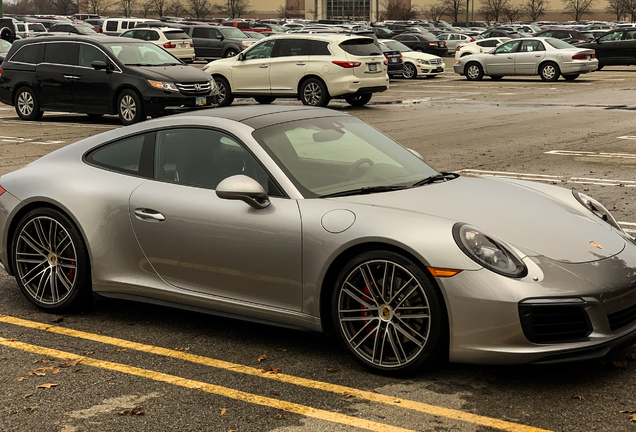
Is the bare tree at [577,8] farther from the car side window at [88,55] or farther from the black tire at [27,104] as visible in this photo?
the car side window at [88,55]

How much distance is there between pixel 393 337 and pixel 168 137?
6.59ft

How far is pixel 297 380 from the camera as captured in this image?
4.79 meters

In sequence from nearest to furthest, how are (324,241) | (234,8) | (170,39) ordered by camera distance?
(324,241) → (170,39) → (234,8)

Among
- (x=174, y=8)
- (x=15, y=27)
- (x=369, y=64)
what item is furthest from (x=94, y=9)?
(x=369, y=64)

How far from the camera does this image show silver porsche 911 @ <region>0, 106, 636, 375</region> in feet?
14.9

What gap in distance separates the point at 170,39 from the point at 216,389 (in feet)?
121

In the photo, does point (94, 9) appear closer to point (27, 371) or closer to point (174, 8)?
point (174, 8)

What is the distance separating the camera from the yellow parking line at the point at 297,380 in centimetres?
421

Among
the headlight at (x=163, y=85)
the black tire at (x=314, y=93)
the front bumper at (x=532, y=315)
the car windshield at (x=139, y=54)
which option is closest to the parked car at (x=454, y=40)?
the black tire at (x=314, y=93)

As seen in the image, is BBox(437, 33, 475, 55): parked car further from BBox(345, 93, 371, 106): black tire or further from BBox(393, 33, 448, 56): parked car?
BBox(345, 93, 371, 106): black tire

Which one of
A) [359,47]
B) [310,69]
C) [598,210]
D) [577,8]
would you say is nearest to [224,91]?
[310,69]

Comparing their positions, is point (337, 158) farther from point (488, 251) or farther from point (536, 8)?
point (536, 8)

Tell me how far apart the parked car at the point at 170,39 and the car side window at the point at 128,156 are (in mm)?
34078

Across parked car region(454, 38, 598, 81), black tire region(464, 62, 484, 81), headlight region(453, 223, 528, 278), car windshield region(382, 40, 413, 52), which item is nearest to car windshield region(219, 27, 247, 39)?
car windshield region(382, 40, 413, 52)
